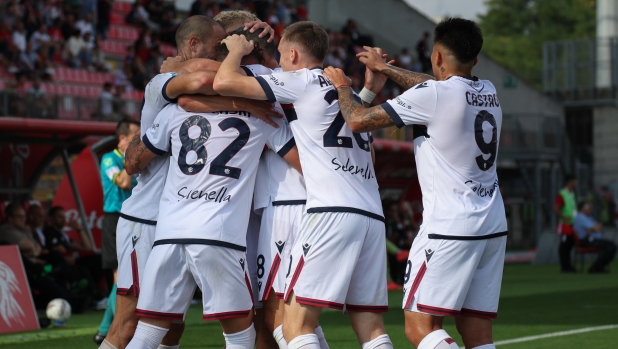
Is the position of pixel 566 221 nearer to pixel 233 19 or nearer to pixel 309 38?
pixel 233 19

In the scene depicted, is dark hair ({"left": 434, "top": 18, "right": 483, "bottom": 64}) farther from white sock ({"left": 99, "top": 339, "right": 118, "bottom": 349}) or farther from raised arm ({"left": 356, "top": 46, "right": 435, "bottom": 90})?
white sock ({"left": 99, "top": 339, "right": 118, "bottom": 349})

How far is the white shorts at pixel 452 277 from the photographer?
17.0 feet

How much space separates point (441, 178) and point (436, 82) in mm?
543

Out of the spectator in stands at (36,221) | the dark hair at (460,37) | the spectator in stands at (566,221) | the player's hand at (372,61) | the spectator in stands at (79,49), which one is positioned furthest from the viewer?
the spectator in stands at (566,221)

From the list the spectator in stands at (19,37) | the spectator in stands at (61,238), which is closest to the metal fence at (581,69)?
the spectator in stands at (19,37)

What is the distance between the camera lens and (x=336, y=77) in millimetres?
5473

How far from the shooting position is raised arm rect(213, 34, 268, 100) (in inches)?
206

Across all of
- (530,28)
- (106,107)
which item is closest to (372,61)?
(106,107)

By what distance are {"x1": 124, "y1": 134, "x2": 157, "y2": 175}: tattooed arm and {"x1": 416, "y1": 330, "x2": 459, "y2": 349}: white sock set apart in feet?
6.47

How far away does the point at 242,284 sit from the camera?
5.25 m

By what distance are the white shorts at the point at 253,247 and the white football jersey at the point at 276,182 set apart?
15 centimetres

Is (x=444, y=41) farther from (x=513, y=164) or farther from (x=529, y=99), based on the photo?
(x=529, y=99)

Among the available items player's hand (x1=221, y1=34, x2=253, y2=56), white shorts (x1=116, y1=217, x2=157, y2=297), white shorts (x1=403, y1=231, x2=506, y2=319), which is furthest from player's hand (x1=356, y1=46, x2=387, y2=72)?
white shorts (x1=116, y1=217, x2=157, y2=297)

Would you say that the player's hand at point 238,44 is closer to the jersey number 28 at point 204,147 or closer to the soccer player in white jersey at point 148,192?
the soccer player in white jersey at point 148,192
